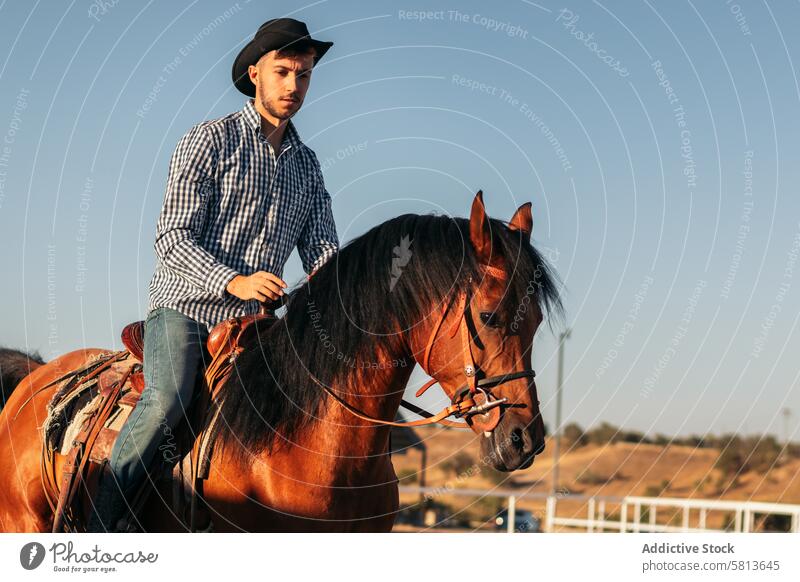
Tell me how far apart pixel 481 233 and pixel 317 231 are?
78.2 inches

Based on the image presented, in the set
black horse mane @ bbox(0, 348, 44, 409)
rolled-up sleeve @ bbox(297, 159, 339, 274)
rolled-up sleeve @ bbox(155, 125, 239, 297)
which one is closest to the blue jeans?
rolled-up sleeve @ bbox(155, 125, 239, 297)

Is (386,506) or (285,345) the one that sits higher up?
(285,345)

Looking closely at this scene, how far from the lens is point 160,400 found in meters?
6.01

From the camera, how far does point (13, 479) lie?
744cm

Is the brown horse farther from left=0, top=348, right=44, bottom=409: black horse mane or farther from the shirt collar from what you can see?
left=0, top=348, right=44, bottom=409: black horse mane

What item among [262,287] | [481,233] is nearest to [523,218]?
[481,233]

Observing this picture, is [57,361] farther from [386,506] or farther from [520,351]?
[520,351]

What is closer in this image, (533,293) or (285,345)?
(533,293)

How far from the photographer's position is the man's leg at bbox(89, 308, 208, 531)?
6016mm

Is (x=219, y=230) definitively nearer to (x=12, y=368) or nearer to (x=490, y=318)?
(x=490, y=318)
